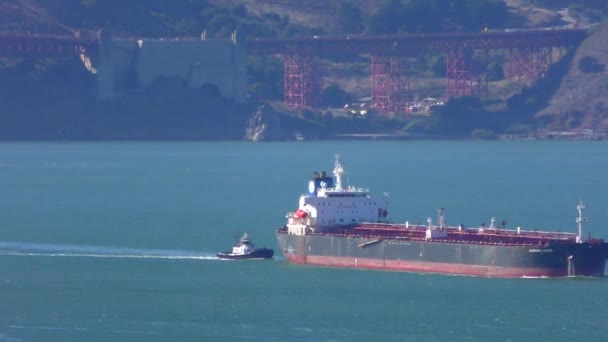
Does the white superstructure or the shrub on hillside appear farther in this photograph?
the shrub on hillside

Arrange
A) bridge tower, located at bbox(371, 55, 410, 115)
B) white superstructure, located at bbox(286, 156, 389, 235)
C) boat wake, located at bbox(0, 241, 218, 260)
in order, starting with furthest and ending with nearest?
1. bridge tower, located at bbox(371, 55, 410, 115)
2. boat wake, located at bbox(0, 241, 218, 260)
3. white superstructure, located at bbox(286, 156, 389, 235)

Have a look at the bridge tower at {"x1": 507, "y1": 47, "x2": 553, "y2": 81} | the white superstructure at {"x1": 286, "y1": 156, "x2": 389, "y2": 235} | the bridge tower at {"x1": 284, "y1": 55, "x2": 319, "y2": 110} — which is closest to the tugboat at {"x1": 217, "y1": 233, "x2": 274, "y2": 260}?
the white superstructure at {"x1": 286, "y1": 156, "x2": 389, "y2": 235}

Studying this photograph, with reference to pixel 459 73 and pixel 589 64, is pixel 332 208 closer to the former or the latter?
pixel 589 64

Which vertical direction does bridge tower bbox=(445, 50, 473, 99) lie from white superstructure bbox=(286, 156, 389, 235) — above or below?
above

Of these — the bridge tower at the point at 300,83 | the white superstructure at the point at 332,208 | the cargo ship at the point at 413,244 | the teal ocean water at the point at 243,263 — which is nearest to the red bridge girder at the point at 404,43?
the bridge tower at the point at 300,83

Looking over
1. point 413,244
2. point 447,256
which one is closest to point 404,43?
point 413,244

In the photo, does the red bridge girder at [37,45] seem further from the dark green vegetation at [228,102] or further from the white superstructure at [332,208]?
the white superstructure at [332,208]

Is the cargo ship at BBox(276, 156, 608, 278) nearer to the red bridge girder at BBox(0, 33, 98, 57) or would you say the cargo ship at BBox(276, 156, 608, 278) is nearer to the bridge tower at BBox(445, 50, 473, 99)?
the red bridge girder at BBox(0, 33, 98, 57)
